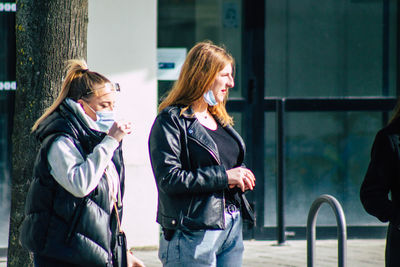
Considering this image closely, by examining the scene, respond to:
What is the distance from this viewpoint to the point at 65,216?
3.12 metres

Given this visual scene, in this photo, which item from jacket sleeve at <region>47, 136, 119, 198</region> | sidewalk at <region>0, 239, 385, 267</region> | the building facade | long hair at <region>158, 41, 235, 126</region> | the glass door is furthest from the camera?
the glass door

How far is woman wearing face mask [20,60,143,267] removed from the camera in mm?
3113

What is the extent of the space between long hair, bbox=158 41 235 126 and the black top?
188mm

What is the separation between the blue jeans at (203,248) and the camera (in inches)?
135

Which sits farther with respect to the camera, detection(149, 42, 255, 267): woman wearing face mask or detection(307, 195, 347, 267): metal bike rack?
detection(307, 195, 347, 267): metal bike rack

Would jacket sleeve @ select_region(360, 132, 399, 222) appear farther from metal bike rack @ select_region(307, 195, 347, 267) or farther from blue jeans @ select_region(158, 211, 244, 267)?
blue jeans @ select_region(158, 211, 244, 267)

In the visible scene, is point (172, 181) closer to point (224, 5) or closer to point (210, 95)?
point (210, 95)

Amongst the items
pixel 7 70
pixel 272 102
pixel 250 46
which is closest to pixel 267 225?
pixel 272 102

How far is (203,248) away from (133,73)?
403 centimetres

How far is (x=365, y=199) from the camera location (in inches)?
135

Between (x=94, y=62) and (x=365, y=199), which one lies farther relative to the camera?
(x=94, y=62)

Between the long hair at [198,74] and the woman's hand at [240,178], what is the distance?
393 mm

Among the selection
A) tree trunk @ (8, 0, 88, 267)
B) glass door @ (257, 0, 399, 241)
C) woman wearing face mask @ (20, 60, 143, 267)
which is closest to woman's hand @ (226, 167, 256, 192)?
woman wearing face mask @ (20, 60, 143, 267)

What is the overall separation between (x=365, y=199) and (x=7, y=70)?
474 cm
